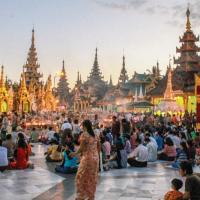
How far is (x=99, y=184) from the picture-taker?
33.4ft

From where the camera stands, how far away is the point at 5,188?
946 cm

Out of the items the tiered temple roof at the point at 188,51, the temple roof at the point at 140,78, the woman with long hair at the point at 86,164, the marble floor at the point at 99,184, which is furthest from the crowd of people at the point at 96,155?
the temple roof at the point at 140,78

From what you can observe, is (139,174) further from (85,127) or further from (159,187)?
(85,127)

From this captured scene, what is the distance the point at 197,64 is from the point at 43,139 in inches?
1265

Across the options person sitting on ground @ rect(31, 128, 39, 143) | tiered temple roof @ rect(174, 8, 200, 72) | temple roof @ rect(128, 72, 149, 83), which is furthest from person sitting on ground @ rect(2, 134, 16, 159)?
temple roof @ rect(128, 72, 149, 83)

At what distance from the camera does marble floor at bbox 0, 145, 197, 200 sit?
8836 mm

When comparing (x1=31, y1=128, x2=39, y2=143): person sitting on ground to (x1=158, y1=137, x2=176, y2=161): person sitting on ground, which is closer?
(x1=158, y1=137, x2=176, y2=161): person sitting on ground

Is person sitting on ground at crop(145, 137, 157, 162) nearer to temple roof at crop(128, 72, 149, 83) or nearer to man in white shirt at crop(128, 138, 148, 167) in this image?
man in white shirt at crop(128, 138, 148, 167)

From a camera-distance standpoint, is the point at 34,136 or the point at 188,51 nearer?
the point at 34,136

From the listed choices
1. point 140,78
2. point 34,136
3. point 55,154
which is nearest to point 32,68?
point 140,78

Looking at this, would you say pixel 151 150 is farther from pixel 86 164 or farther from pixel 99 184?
pixel 86 164

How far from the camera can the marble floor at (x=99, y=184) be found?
8.84m

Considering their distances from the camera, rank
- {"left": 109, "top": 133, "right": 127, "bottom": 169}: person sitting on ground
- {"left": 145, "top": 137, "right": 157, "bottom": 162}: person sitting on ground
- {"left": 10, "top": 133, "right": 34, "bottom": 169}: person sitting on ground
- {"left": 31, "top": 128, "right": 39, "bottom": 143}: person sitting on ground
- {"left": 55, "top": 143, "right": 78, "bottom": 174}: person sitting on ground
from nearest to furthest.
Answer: {"left": 55, "top": 143, "right": 78, "bottom": 174}: person sitting on ground < {"left": 10, "top": 133, "right": 34, "bottom": 169}: person sitting on ground < {"left": 109, "top": 133, "right": 127, "bottom": 169}: person sitting on ground < {"left": 145, "top": 137, "right": 157, "bottom": 162}: person sitting on ground < {"left": 31, "top": 128, "right": 39, "bottom": 143}: person sitting on ground

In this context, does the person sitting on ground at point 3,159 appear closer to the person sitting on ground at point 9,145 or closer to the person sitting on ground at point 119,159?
the person sitting on ground at point 9,145
